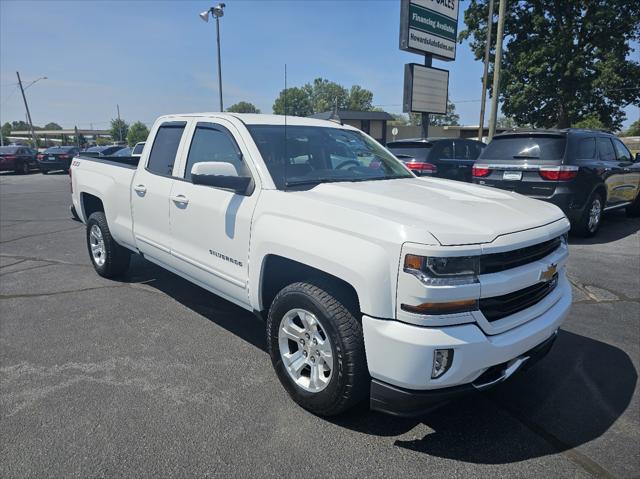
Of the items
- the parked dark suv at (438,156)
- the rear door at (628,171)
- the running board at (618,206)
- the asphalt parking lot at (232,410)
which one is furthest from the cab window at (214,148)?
the rear door at (628,171)

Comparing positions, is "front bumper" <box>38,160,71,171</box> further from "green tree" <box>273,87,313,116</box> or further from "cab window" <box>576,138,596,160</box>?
"cab window" <box>576,138,596,160</box>

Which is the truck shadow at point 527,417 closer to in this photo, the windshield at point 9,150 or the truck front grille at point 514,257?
the truck front grille at point 514,257

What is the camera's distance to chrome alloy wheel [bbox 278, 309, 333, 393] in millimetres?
2721

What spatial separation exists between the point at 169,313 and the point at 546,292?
3349 mm

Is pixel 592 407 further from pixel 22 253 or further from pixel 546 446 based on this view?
pixel 22 253

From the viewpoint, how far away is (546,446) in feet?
8.53

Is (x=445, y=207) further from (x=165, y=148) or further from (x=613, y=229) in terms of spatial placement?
(x=613, y=229)

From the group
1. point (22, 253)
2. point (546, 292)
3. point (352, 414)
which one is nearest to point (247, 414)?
point (352, 414)

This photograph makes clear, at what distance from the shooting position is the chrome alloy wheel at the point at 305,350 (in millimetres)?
2721

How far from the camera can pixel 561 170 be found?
7191 millimetres

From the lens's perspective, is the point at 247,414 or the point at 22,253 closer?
the point at 247,414

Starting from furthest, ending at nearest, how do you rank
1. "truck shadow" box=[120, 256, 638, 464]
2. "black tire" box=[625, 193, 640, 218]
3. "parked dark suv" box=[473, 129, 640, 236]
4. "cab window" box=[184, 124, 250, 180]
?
1. "black tire" box=[625, 193, 640, 218]
2. "parked dark suv" box=[473, 129, 640, 236]
3. "cab window" box=[184, 124, 250, 180]
4. "truck shadow" box=[120, 256, 638, 464]

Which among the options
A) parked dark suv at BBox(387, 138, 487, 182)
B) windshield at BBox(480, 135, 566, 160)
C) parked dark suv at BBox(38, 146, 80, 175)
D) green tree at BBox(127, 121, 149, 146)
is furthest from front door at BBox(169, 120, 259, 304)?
green tree at BBox(127, 121, 149, 146)

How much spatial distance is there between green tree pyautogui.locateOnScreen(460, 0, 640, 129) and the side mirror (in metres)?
29.1
